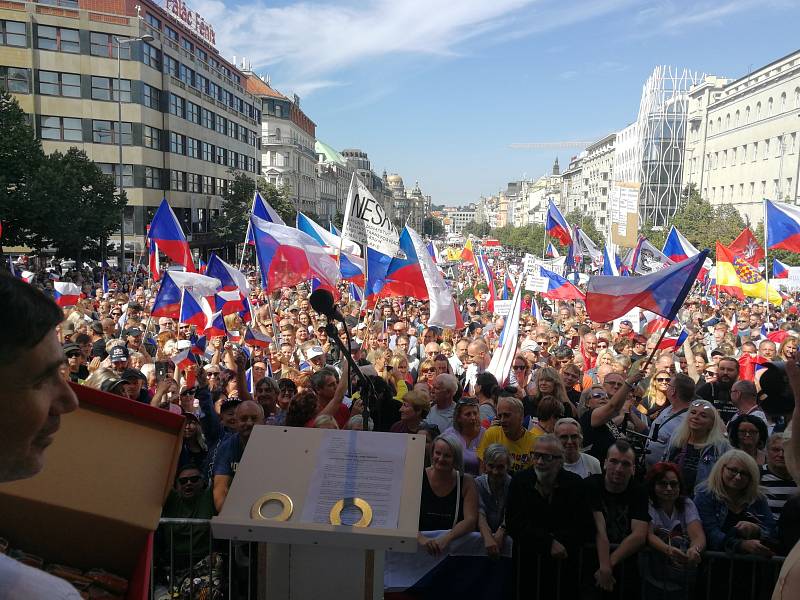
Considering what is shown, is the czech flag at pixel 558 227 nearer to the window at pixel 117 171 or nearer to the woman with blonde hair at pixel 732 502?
the woman with blonde hair at pixel 732 502

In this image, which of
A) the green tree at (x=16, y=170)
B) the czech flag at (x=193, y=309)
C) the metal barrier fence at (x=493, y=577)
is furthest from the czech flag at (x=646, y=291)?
the green tree at (x=16, y=170)

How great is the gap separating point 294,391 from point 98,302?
37.6ft

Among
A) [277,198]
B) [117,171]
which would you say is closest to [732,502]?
[117,171]

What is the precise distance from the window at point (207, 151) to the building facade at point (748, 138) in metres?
41.6

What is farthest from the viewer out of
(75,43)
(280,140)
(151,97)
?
(280,140)

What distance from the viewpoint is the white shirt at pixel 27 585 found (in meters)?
0.92

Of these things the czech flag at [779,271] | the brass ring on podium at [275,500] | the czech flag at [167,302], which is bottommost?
the czech flag at [167,302]

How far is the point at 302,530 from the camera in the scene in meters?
2.45

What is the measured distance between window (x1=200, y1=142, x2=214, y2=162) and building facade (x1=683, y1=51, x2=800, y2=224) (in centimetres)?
4160

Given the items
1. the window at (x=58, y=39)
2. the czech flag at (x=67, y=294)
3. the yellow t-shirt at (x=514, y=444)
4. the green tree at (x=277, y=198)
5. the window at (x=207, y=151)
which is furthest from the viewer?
the window at (x=207, y=151)

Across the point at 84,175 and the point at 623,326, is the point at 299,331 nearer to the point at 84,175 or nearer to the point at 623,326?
the point at 623,326

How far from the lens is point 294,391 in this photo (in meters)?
7.11

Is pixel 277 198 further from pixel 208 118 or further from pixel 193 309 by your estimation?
pixel 193 309

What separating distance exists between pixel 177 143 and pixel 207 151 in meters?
5.50
